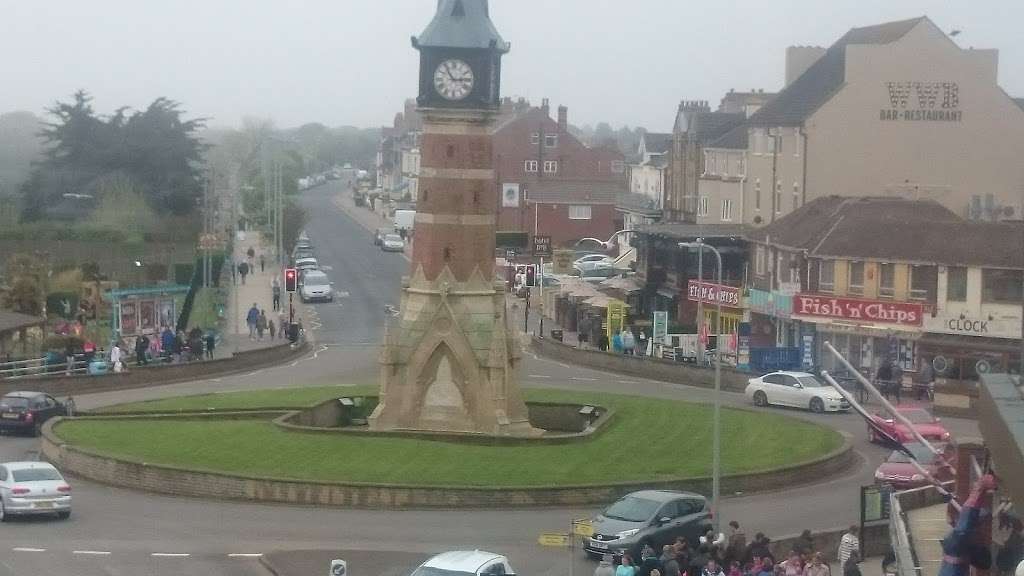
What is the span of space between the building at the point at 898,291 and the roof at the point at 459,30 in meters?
18.2

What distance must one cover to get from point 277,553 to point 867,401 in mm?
24025

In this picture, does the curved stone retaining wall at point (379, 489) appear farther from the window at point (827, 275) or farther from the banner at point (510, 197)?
the banner at point (510, 197)

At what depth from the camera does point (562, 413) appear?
4522 cm

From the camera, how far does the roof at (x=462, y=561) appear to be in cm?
2378

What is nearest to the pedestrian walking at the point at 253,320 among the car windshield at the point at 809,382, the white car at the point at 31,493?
the car windshield at the point at 809,382

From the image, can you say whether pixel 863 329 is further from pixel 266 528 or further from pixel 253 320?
pixel 266 528

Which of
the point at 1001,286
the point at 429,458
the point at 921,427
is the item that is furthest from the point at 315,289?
the point at 921,427


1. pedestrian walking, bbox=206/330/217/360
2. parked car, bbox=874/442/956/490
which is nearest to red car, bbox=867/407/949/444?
parked car, bbox=874/442/956/490

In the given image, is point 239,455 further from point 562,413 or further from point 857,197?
point 857,197

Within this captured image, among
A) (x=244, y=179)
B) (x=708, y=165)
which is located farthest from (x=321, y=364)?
(x=244, y=179)

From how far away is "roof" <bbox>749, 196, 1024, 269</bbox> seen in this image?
52719 millimetres

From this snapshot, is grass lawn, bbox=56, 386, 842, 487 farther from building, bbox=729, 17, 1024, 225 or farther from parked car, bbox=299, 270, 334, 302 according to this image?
parked car, bbox=299, 270, 334, 302

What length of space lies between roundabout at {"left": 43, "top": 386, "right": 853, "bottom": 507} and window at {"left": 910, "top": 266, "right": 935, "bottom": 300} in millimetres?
11812

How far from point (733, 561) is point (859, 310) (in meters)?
30.4
